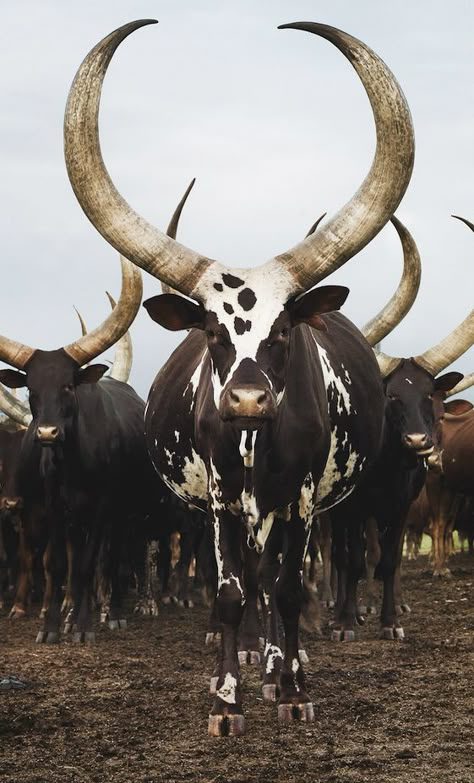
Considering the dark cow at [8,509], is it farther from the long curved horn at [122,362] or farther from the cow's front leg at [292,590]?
the cow's front leg at [292,590]

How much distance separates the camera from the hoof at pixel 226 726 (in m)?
5.52

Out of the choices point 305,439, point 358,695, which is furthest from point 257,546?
point 358,695

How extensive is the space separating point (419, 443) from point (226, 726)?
165 inches

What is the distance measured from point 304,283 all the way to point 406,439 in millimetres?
3869

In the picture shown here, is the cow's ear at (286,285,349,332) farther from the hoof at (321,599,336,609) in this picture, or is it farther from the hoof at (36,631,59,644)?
the hoof at (321,599,336,609)

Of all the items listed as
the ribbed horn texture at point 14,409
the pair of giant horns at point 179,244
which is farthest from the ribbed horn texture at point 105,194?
the ribbed horn texture at point 14,409

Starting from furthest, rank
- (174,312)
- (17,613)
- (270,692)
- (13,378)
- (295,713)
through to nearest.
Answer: (17,613), (13,378), (270,692), (174,312), (295,713)

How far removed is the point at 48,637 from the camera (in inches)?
363

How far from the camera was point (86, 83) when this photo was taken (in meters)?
5.81

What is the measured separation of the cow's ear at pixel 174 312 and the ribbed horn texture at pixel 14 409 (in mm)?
7151

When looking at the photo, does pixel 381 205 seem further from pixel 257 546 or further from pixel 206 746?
pixel 206 746

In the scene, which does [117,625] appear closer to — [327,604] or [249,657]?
[327,604]

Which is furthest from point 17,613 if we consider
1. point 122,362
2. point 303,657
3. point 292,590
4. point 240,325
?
point 240,325

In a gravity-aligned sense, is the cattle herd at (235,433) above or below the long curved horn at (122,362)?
below
